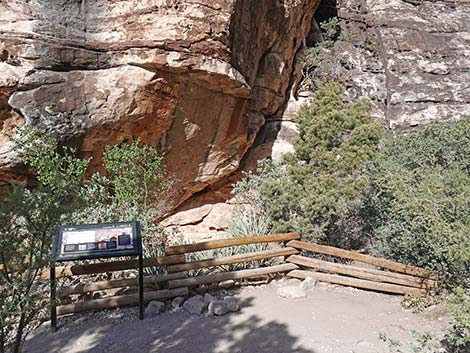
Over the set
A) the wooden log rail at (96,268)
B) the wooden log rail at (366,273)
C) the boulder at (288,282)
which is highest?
the wooden log rail at (96,268)

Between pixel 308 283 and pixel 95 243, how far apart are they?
3145 millimetres

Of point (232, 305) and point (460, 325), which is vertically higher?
point (460, 325)

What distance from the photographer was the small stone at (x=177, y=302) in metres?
4.68

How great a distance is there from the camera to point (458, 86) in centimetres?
1186

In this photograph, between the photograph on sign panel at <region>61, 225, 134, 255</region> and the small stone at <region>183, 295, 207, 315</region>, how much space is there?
1.16m

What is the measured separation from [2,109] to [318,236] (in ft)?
20.7

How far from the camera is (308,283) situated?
5.23 m

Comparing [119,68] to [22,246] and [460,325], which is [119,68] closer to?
[22,246]

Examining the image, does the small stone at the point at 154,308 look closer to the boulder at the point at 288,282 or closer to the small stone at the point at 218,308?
the small stone at the point at 218,308

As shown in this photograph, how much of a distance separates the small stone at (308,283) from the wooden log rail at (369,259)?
1.55ft

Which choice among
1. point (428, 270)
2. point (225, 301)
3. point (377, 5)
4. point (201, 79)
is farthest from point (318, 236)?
point (377, 5)

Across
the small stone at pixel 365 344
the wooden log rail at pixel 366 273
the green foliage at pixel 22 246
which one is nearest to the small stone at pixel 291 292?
the wooden log rail at pixel 366 273

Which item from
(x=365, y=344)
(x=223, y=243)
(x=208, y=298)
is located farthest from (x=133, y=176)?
(x=365, y=344)

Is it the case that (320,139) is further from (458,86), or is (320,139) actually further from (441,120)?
(458,86)
